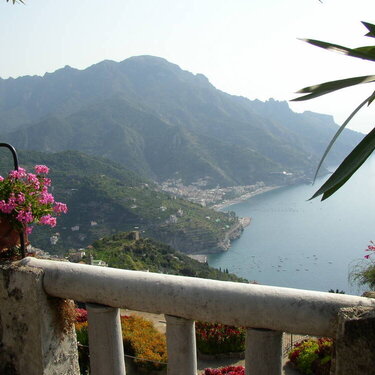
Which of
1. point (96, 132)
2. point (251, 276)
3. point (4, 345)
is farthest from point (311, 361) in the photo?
point (96, 132)

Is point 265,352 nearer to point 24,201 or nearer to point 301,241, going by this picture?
point 24,201

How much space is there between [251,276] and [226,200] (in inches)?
2640

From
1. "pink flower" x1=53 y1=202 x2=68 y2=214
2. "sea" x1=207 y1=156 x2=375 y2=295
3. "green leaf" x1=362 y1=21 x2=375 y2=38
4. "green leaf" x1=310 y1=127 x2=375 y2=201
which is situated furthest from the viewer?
"sea" x1=207 y1=156 x2=375 y2=295

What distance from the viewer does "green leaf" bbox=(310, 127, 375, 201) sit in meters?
1.40

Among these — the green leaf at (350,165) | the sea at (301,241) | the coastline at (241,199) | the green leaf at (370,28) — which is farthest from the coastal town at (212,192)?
the green leaf at (350,165)

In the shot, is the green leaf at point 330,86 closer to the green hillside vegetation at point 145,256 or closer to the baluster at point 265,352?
the baluster at point 265,352

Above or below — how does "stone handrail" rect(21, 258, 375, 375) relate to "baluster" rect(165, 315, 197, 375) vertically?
above

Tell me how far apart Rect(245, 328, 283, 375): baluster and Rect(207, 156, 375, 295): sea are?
49.4 meters

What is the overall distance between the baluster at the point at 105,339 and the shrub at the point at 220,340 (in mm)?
2083

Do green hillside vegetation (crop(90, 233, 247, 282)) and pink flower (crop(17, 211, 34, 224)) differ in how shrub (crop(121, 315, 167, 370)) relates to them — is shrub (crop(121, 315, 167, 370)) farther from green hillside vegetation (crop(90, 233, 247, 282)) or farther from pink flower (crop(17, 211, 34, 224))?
green hillside vegetation (crop(90, 233, 247, 282))

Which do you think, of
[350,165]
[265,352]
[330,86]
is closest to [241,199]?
[330,86]

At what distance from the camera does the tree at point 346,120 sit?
4.66ft

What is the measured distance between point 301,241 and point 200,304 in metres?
88.0

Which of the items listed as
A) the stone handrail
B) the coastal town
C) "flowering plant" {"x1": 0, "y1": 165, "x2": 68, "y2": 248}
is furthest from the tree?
the coastal town
